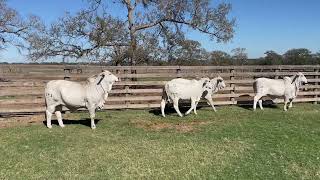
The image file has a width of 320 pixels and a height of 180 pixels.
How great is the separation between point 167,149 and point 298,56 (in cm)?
2970

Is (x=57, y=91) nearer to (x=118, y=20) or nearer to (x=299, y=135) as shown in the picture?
(x=299, y=135)

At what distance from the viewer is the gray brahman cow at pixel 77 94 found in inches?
451

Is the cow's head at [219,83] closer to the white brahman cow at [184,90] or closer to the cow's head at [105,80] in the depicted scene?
the white brahman cow at [184,90]

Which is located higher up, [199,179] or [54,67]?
[54,67]

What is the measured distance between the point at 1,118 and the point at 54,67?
8.77 feet

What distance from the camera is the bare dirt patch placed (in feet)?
38.0

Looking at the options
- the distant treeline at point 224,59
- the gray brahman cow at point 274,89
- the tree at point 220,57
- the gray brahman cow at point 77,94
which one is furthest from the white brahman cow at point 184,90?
the tree at point 220,57

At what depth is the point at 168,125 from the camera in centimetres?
1214

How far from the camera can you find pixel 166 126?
12.0m

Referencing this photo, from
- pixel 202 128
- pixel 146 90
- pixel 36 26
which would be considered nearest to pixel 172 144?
pixel 202 128

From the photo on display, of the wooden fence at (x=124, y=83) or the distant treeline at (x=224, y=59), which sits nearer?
the wooden fence at (x=124, y=83)

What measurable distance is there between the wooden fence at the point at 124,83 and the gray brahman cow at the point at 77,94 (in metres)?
2.60

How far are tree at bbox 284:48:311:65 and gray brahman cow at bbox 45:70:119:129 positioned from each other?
25.2 m

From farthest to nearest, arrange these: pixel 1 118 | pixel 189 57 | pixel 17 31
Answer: pixel 17 31, pixel 189 57, pixel 1 118
